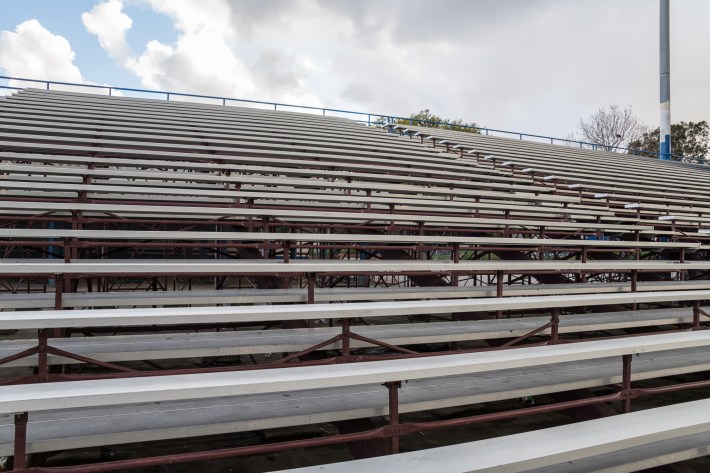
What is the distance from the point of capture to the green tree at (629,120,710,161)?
29.0 meters

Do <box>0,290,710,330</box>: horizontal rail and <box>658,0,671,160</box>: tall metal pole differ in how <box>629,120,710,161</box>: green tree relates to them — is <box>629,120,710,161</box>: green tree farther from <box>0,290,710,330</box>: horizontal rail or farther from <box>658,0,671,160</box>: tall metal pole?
<box>0,290,710,330</box>: horizontal rail

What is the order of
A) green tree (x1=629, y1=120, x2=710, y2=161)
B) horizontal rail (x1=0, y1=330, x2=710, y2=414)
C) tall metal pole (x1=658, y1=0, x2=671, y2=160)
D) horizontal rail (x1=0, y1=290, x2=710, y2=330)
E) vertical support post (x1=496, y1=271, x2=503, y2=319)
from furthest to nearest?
green tree (x1=629, y1=120, x2=710, y2=161) → tall metal pole (x1=658, y1=0, x2=671, y2=160) → vertical support post (x1=496, y1=271, x2=503, y2=319) → horizontal rail (x1=0, y1=290, x2=710, y2=330) → horizontal rail (x1=0, y1=330, x2=710, y2=414)

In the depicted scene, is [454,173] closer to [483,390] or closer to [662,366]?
[662,366]

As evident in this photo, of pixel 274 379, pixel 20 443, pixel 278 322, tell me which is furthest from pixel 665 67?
pixel 20 443

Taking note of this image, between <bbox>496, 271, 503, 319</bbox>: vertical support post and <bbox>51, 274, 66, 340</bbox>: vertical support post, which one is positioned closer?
<bbox>51, 274, 66, 340</bbox>: vertical support post

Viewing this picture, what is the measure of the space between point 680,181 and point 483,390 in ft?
36.0

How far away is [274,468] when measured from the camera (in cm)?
245

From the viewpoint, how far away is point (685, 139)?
29500 millimetres

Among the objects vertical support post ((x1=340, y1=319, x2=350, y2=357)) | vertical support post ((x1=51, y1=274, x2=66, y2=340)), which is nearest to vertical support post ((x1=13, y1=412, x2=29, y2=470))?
vertical support post ((x1=51, y1=274, x2=66, y2=340))

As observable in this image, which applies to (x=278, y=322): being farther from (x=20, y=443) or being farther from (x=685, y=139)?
(x=685, y=139)

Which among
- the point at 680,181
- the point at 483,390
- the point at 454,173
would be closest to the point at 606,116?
the point at 680,181

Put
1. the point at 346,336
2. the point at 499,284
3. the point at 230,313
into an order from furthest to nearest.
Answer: the point at 499,284, the point at 346,336, the point at 230,313

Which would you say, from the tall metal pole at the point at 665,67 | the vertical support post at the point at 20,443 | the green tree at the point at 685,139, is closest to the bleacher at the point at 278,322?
the vertical support post at the point at 20,443

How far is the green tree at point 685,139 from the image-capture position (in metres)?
29.0
